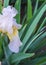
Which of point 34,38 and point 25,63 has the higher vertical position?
point 34,38

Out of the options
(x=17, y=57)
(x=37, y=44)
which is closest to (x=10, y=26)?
(x=17, y=57)

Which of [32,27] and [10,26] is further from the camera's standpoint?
[32,27]

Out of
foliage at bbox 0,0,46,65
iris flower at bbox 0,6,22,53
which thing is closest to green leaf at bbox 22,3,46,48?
foliage at bbox 0,0,46,65

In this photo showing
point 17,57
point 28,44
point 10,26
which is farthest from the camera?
point 28,44

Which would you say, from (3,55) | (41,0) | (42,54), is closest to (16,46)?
(3,55)

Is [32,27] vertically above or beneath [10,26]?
beneath

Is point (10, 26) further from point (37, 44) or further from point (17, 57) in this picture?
point (37, 44)

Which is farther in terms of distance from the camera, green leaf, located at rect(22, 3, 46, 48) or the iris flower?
green leaf, located at rect(22, 3, 46, 48)

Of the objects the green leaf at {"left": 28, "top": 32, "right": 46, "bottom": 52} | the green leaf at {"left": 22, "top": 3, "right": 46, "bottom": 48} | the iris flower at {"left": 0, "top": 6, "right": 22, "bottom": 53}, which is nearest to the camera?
the iris flower at {"left": 0, "top": 6, "right": 22, "bottom": 53}

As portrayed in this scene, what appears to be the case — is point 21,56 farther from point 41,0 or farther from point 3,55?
point 41,0

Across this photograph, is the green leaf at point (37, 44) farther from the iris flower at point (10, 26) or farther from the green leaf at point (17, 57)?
the iris flower at point (10, 26)

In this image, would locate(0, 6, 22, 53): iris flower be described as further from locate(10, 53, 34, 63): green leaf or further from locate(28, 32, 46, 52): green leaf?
locate(28, 32, 46, 52): green leaf
